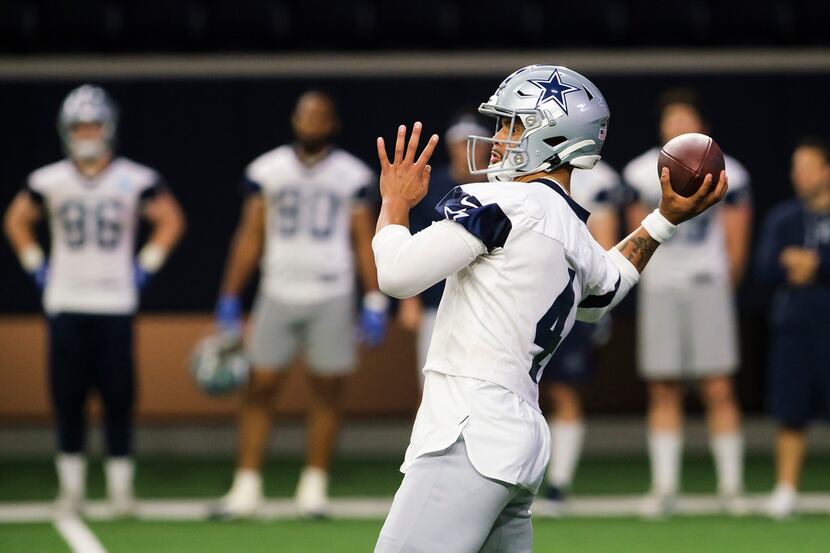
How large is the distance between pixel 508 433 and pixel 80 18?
25.0 ft

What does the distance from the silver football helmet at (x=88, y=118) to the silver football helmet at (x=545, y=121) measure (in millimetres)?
3907

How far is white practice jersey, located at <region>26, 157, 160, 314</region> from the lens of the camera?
7.00 meters

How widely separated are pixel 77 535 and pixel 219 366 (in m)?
1.39

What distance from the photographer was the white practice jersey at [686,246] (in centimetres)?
716

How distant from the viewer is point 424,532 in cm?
325

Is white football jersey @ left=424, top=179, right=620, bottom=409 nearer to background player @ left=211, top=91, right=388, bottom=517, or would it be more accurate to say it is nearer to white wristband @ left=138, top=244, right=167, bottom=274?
background player @ left=211, top=91, right=388, bottom=517

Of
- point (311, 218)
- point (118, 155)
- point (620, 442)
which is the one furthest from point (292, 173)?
point (620, 442)

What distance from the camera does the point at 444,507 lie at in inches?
129

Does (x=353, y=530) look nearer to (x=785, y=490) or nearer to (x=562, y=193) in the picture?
(x=785, y=490)

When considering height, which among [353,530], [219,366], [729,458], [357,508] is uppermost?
[219,366]

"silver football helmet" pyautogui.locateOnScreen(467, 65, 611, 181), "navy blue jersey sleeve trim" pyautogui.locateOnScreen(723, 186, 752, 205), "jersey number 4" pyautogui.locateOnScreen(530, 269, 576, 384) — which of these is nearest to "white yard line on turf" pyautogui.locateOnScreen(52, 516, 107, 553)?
"jersey number 4" pyautogui.locateOnScreen(530, 269, 576, 384)

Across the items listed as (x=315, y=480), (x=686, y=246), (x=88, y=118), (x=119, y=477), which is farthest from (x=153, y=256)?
(x=686, y=246)

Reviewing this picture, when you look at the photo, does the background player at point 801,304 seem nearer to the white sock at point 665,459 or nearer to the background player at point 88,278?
the white sock at point 665,459

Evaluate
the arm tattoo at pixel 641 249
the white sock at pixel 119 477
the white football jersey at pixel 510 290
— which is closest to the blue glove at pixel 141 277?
the white sock at pixel 119 477
